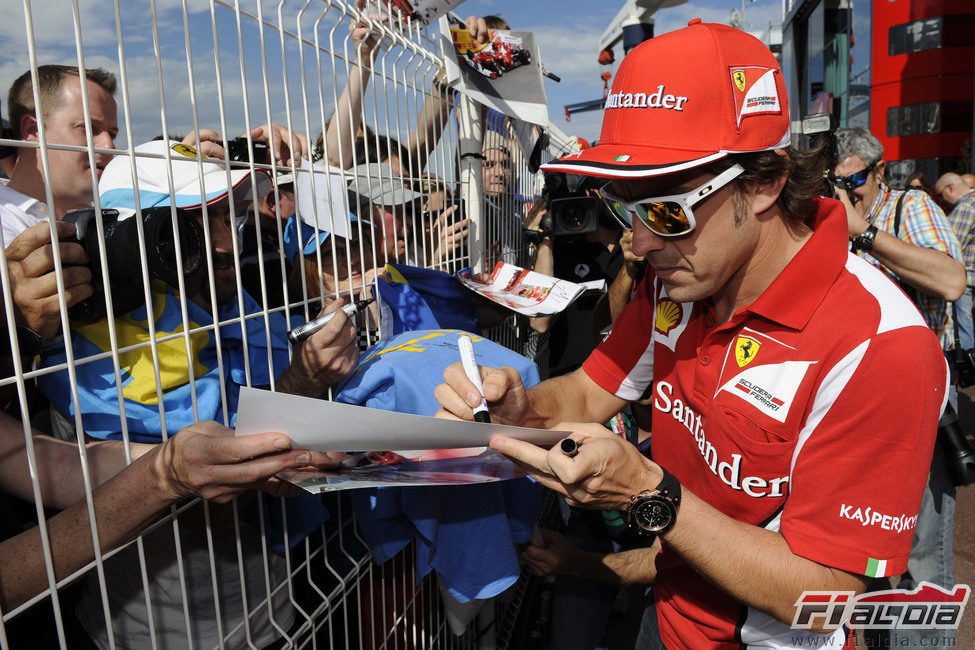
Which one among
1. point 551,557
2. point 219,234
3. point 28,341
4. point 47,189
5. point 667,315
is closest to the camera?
→ point 47,189

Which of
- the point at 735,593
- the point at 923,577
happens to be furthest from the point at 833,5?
the point at 735,593

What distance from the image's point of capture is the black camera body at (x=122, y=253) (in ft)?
3.20

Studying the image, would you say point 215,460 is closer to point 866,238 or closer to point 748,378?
point 748,378

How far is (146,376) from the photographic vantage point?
1126mm

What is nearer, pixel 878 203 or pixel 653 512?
pixel 653 512

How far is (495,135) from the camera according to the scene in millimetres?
3227

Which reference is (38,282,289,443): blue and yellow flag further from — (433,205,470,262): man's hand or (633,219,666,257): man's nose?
(433,205,470,262): man's hand

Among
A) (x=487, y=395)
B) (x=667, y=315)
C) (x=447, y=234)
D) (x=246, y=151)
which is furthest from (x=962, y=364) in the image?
(x=246, y=151)

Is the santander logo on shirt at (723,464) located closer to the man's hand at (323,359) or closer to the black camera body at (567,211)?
the man's hand at (323,359)

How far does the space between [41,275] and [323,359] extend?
1.77ft

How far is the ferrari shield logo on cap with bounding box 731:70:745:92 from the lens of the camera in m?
1.27

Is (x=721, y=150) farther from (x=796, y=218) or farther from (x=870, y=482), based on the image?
(x=870, y=482)

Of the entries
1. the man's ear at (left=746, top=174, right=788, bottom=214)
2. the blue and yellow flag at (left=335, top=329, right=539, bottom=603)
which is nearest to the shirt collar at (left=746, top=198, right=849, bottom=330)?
the man's ear at (left=746, top=174, right=788, bottom=214)

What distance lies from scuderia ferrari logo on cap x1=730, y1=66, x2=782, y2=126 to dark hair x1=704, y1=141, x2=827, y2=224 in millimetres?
83
